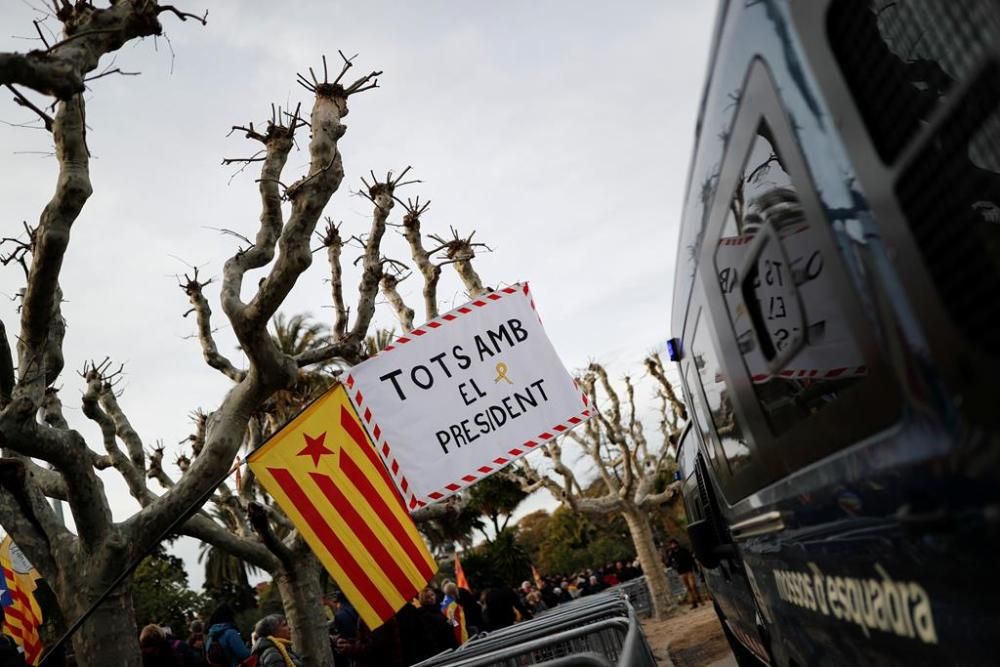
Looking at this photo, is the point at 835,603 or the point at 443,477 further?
the point at 443,477

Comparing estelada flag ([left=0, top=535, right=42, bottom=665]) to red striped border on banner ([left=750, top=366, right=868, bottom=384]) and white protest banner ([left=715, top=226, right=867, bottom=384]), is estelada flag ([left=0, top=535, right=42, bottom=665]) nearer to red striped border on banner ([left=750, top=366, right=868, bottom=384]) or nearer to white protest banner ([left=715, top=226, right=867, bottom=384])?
red striped border on banner ([left=750, top=366, right=868, bottom=384])

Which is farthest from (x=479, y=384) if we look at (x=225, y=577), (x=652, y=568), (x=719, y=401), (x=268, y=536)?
(x=225, y=577)

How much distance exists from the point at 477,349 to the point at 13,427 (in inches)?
153

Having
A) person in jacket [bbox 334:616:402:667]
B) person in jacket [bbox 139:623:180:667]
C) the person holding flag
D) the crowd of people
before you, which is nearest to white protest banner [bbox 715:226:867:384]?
→ the crowd of people

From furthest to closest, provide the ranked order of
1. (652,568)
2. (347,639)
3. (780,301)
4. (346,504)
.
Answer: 1. (652,568)
2. (347,639)
3. (346,504)
4. (780,301)

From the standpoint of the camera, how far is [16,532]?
24.8 ft

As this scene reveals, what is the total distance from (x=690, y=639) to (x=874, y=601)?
1492 centimetres

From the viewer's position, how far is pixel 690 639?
1573cm

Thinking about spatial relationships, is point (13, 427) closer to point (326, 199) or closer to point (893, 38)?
point (326, 199)

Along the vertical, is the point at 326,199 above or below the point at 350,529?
above

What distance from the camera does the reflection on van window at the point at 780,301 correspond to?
194 centimetres

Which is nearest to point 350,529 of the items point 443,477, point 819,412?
point 443,477

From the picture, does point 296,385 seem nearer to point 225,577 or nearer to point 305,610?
point 305,610

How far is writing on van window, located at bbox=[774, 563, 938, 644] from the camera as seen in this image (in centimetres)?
178
